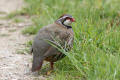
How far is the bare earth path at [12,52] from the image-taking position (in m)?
4.45

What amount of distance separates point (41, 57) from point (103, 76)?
3.45ft

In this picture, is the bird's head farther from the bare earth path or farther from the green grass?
the bare earth path

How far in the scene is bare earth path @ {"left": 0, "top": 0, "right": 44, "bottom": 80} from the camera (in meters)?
4.45

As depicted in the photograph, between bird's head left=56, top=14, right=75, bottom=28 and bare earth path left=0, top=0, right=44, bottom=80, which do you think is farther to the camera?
bird's head left=56, top=14, right=75, bottom=28

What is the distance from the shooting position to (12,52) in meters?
5.59

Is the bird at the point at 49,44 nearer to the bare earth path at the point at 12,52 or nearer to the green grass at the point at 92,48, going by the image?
the green grass at the point at 92,48

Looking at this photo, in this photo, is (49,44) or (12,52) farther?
Result: (12,52)

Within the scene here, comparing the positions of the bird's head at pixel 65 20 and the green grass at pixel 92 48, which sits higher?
the bird's head at pixel 65 20

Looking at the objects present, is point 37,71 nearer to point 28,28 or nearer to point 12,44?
point 12,44

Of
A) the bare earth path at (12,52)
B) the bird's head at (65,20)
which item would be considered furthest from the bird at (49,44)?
the bare earth path at (12,52)

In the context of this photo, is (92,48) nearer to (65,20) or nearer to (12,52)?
(65,20)

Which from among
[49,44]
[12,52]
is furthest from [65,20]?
[12,52]

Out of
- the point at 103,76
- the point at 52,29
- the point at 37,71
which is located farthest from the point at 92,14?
the point at 103,76

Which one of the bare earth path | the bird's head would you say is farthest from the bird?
the bare earth path
